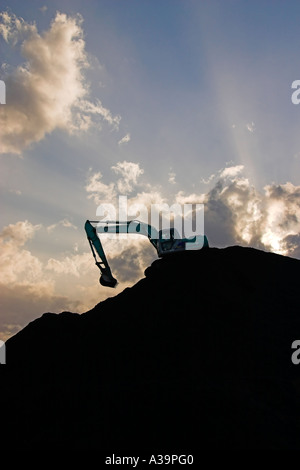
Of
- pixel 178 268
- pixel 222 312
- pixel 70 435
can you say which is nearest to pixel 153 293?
pixel 178 268

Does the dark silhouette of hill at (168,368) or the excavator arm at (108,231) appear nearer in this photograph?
the dark silhouette of hill at (168,368)

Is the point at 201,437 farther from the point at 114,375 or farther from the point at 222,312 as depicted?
the point at 222,312

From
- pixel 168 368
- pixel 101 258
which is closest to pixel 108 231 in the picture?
pixel 101 258

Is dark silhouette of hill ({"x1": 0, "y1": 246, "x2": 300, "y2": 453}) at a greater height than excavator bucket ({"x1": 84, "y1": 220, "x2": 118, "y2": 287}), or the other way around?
excavator bucket ({"x1": 84, "y1": 220, "x2": 118, "y2": 287})

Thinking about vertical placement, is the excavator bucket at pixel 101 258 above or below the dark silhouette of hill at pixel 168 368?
above

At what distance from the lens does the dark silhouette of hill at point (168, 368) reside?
13461mm

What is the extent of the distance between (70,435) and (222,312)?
9.07m

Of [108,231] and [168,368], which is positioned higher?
[108,231]

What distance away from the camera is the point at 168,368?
16000mm

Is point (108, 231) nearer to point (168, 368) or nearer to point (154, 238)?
point (154, 238)

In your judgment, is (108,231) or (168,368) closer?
(168,368)

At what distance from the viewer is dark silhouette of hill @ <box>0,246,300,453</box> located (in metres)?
13.5

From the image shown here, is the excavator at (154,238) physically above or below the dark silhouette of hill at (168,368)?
above

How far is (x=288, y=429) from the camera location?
43.3 ft
